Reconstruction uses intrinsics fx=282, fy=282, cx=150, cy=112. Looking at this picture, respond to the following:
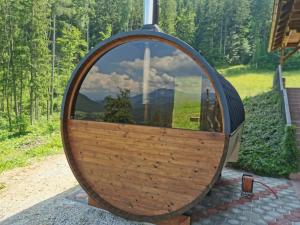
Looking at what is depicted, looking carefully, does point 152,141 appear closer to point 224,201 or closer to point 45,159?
point 224,201

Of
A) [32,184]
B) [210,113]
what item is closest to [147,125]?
[210,113]

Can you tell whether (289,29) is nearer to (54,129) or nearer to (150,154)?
(150,154)

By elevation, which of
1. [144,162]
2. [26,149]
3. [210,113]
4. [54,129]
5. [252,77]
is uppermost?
[252,77]

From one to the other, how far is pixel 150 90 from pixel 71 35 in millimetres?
18283

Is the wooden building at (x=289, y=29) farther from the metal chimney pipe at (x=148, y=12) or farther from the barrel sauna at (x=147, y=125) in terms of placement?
the barrel sauna at (x=147, y=125)

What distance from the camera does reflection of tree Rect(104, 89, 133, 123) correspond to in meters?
4.57

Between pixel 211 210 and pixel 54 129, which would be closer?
pixel 211 210

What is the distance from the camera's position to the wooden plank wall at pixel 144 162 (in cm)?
407

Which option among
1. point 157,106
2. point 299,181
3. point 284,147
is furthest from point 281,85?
point 157,106

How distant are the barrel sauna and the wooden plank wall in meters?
0.01

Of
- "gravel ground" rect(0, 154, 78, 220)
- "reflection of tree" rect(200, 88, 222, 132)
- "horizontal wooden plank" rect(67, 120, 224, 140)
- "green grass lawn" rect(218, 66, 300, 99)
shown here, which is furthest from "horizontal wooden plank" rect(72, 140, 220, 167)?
"green grass lawn" rect(218, 66, 300, 99)

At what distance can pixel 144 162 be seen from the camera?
4477mm

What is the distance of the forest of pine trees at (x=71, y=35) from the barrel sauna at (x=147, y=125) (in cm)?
1371

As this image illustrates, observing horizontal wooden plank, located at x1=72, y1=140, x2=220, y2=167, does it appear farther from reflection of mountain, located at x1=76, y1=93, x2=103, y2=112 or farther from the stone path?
the stone path
